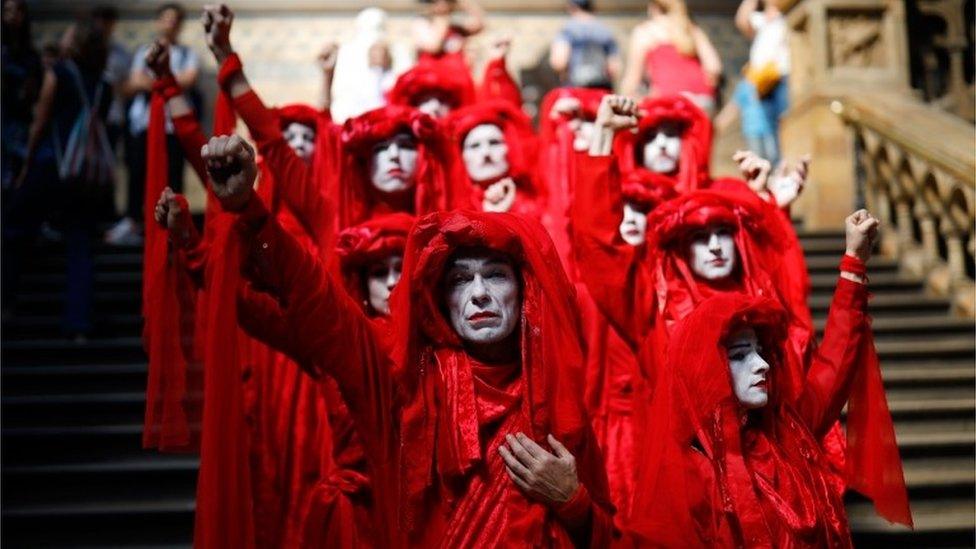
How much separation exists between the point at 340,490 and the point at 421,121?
1727 mm

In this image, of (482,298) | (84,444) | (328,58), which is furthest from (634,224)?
(84,444)

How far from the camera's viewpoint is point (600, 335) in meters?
4.76

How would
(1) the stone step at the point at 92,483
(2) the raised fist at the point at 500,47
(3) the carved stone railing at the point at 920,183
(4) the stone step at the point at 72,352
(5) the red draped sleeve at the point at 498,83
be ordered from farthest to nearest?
(3) the carved stone railing at the point at 920,183, (5) the red draped sleeve at the point at 498,83, (2) the raised fist at the point at 500,47, (4) the stone step at the point at 72,352, (1) the stone step at the point at 92,483

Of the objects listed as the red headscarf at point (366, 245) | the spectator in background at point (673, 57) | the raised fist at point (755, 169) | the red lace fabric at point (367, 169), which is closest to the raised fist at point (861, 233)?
the raised fist at point (755, 169)

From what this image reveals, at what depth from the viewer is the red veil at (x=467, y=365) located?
10.9ft

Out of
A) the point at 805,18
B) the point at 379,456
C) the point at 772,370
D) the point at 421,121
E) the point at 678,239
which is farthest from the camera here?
the point at 805,18

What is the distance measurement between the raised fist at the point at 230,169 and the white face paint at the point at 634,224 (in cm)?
207

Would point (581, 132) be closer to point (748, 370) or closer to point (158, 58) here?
point (158, 58)

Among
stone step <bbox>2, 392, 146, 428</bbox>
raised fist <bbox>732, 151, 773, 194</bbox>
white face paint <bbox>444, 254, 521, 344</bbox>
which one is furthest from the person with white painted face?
stone step <bbox>2, 392, 146, 428</bbox>

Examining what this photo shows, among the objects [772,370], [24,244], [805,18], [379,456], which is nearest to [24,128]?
[24,244]

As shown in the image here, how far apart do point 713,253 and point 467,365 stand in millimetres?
1297

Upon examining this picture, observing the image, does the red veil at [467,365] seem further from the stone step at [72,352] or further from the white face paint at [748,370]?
the stone step at [72,352]

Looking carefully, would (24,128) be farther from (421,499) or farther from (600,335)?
(421,499)

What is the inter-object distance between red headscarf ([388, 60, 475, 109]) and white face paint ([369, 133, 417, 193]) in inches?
43.3
